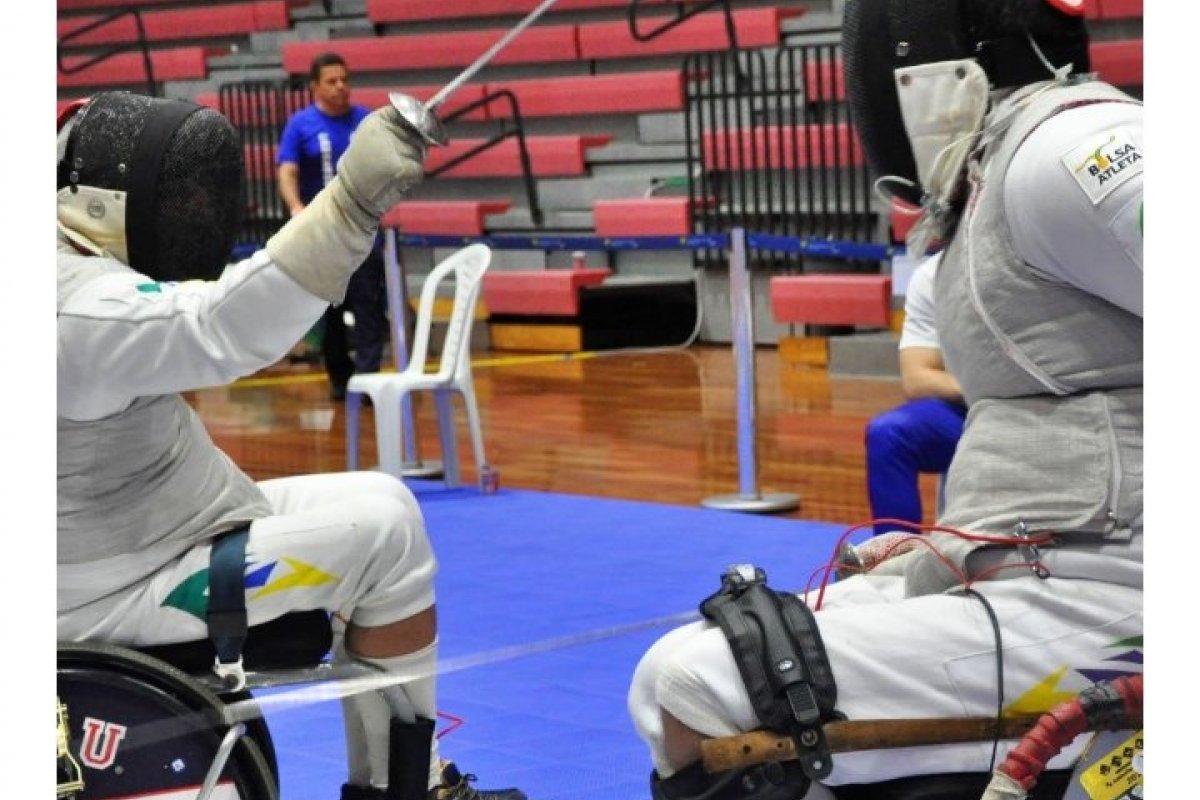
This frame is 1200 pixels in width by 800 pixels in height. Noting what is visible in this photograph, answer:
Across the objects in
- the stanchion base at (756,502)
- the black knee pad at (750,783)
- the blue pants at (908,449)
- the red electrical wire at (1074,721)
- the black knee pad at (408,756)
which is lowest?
the stanchion base at (756,502)

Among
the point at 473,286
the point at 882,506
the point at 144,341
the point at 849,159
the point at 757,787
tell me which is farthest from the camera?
the point at 849,159

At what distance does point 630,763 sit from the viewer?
334 cm

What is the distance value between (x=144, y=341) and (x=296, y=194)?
6.00 m

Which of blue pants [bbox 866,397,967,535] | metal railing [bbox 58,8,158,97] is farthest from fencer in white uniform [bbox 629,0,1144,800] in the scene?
metal railing [bbox 58,8,158,97]

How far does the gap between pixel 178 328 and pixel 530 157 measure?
8.92 meters

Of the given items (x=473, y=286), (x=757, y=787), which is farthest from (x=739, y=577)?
(x=473, y=286)

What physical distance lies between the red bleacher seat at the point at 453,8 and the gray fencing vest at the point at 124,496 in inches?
349

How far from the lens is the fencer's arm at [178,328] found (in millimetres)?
2439

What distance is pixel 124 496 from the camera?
8.55 ft

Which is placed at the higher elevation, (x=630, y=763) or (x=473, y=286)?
(x=473, y=286)

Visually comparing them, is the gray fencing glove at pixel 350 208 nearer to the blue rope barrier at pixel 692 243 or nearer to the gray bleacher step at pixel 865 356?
the blue rope barrier at pixel 692 243

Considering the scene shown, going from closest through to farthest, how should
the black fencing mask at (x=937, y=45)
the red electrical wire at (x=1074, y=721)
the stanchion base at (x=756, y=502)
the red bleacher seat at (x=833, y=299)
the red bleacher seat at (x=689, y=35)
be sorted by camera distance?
the red electrical wire at (x=1074, y=721) → the black fencing mask at (x=937, y=45) → the stanchion base at (x=756, y=502) → the red bleacher seat at (x=833, y=299) → the red bleacher seat at (x=689, y=35)

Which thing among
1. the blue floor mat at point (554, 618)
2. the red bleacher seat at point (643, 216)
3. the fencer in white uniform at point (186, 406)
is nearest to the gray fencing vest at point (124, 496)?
the fencer in white uniform at point (186, 406)
